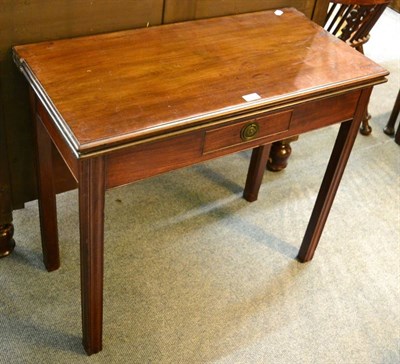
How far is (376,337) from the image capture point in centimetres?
177

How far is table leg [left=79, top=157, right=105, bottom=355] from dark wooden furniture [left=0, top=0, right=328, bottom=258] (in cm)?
44

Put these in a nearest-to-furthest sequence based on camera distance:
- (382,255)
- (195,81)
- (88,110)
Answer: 1. (88,110)
2. (195,81)
3. (382,255)

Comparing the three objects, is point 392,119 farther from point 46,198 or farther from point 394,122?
point 46,198

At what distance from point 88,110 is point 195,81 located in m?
0.28

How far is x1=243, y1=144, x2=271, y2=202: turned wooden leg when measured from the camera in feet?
6.82

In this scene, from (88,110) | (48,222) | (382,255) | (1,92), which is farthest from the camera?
(382,255)

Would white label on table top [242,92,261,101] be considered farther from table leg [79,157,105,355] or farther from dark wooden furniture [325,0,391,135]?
dark wooden furniture [325,0,391,135]

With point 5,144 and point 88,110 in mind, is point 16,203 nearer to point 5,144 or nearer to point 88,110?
point 5,144

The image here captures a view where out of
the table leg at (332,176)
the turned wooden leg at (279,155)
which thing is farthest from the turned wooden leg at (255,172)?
the table leg at (332,176)

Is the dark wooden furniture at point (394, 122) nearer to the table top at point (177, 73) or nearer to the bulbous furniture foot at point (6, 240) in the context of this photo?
the table top at point (177, 73)

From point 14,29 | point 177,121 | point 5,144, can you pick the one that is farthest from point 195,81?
point 5,144

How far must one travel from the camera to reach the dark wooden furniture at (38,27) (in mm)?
1411

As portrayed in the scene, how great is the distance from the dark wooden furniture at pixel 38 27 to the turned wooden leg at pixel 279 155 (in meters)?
0.58

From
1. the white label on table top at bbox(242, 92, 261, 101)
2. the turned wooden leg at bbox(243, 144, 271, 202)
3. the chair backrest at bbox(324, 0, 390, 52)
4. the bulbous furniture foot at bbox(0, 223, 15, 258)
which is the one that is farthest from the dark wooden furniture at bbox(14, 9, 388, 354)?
the chair backrest at bbox(324, 0, 390, 52)
